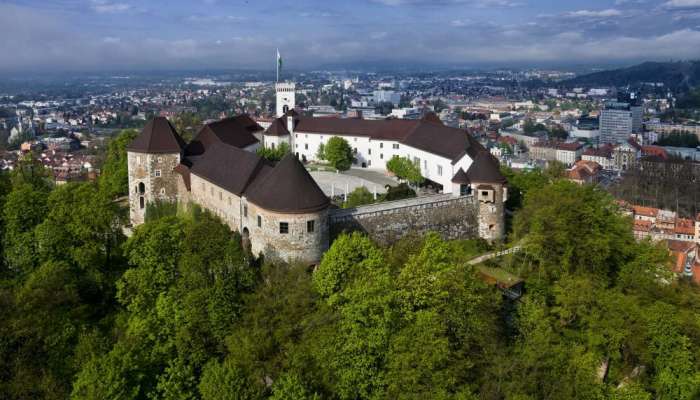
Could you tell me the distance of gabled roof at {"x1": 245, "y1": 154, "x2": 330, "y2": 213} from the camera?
30328mm

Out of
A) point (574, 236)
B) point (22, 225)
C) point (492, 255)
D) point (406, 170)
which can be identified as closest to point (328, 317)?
point (492, 255)

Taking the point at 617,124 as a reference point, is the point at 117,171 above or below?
above

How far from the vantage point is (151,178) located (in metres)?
41.9

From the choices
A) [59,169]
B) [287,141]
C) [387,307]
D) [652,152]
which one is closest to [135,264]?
[387,307]

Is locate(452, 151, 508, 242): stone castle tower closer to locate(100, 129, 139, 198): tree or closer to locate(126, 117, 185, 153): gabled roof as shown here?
locate(126, 117, 185, 153): gabled roof

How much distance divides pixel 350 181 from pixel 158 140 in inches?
690

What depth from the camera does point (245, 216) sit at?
33.8m

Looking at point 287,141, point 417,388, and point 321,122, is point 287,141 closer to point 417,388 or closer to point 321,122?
point 321,122

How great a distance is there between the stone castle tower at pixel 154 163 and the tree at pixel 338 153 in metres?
19.1

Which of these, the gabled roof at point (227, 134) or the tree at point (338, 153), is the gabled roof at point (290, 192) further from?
the tree at point (338, 153)

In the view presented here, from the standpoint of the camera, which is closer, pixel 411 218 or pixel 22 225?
pixel 22 225

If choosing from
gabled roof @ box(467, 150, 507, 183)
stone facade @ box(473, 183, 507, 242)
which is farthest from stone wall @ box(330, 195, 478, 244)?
gabled roof @ box(467, 150, 507, 183)

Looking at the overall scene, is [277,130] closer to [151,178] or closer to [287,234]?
[151,178]

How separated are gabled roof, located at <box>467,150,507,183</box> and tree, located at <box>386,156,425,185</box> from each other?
12.3m
